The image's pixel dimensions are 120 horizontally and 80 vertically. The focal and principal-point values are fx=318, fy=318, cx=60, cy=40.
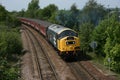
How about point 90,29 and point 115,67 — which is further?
point 90,29

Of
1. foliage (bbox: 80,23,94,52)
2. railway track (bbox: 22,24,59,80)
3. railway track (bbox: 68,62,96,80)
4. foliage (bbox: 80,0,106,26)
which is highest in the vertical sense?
foliage (bbox: 80,0,106,26)

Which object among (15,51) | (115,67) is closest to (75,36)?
(115,67)

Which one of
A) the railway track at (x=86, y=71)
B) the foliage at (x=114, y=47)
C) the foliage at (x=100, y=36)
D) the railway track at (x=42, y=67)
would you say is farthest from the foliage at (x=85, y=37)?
the foliage at (x=114, y=47)

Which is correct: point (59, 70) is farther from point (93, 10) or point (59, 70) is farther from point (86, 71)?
point (93, 10)

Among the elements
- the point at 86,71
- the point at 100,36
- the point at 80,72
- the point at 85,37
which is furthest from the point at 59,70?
the point at 85,37

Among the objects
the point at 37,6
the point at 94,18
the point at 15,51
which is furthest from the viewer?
the point at 37,6

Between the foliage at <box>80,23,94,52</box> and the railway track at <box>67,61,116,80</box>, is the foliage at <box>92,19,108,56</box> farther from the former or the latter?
the railway track at <box>67,61,116,80</box>

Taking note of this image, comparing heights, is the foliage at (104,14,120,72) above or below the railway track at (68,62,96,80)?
above

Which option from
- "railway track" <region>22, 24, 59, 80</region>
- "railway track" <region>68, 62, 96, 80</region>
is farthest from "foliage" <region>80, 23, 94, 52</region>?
"railway track" <region>68, 62, 96, 80</region>

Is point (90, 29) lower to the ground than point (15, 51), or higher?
higher

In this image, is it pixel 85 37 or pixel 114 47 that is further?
pixel 85 37

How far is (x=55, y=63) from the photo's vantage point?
31.4 meters

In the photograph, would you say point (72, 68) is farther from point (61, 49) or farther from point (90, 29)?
point (90, 29)

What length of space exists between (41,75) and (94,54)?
10.7m
